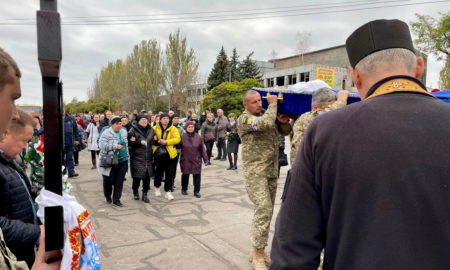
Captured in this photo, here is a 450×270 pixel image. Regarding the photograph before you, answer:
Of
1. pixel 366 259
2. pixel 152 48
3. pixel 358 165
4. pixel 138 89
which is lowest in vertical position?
pixel 366 259

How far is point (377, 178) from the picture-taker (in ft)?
3.47

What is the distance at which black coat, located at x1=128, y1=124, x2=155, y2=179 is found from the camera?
6234 millimetres

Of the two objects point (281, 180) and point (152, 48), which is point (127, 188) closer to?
point (281, 180)

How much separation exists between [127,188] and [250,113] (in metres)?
4.77

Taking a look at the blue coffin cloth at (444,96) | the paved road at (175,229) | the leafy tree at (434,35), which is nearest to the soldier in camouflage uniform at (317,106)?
the paved road at (175,229)

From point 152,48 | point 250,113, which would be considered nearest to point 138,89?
point 152,48

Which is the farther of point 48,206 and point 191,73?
point 191,73

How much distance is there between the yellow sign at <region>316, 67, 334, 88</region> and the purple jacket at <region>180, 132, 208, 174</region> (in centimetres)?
3190

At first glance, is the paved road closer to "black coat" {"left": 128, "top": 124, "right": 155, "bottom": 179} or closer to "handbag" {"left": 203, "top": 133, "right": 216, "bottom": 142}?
"black coat" {"left": 128, "top": 124, "right": 155, "bottom": 179}

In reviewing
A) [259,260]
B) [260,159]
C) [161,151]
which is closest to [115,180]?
[161,151]

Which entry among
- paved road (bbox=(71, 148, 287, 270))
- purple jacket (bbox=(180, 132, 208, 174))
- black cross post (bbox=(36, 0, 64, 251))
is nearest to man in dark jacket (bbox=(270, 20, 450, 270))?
black cross post (bbox=(36, 0, 64, 251))

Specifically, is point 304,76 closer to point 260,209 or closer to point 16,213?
point 260,209

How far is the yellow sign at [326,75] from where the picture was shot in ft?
118

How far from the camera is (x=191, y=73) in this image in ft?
124
